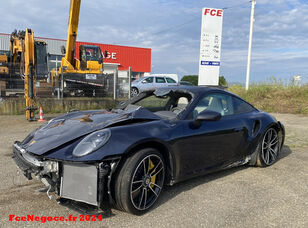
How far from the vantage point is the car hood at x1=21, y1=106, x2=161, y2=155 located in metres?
2.81

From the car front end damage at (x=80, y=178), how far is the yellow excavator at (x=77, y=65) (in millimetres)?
9829

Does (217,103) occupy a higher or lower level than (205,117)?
higher

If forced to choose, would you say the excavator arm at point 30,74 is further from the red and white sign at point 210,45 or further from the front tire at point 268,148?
the front tire at point 268,148

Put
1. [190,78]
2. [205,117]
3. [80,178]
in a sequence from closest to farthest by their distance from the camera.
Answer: [80,178], [205,117], [190,78]

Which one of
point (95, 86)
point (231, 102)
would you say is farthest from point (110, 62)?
point (231, 102)

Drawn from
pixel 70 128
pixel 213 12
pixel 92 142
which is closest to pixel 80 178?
pixel 92 142

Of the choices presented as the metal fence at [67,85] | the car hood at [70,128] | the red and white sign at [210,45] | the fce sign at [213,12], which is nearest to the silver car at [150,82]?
the metal fence at [67,85]

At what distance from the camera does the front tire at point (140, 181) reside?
8.53 ft

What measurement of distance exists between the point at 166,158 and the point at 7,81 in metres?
10.6

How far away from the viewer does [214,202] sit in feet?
10.3

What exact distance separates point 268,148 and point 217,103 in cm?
135

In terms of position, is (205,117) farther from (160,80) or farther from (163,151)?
(160,80)

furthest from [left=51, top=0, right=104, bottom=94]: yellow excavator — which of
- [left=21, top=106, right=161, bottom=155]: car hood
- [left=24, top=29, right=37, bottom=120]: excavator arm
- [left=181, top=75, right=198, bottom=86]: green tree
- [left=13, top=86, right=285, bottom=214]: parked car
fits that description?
[left=181, top=75, right=198, bottom=86]: green tree

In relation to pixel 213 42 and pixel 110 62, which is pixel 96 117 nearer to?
pixel 213 42
